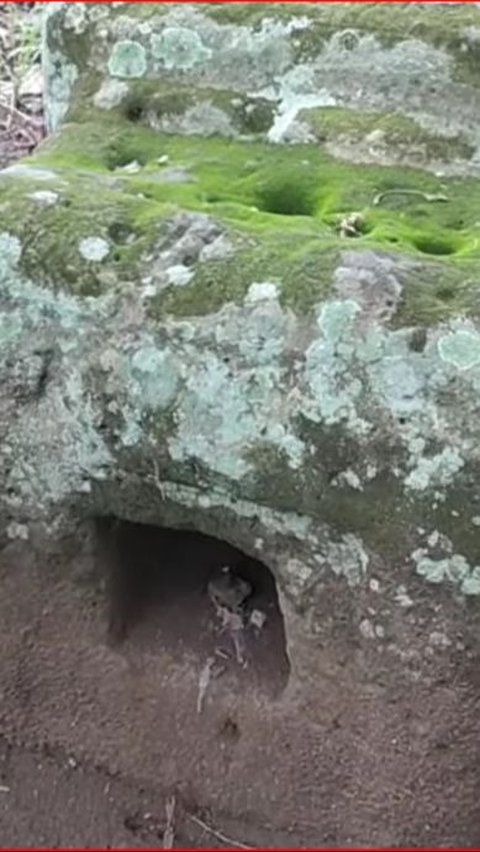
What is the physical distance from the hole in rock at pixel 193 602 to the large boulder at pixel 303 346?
13 centimetres

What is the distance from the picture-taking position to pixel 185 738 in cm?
220

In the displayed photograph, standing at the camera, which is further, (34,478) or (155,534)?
(155,534)

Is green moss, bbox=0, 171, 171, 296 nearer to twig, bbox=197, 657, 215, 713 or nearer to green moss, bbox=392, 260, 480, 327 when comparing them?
green moss, bbox=392, 260, 480, 327

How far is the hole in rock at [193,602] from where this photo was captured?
7.22 ft

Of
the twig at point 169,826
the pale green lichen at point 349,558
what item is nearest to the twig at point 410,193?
the pale green lichen at point 349,558

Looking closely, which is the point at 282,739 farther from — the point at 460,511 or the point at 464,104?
the point at 464,104

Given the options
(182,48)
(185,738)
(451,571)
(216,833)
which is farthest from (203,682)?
(182,48)

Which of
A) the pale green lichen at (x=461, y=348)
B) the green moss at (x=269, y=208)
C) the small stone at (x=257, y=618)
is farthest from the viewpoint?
the small stone at (x=257, y=618)

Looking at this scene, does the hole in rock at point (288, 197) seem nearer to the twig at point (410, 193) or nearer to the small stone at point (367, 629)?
the twig at point (410, 193)

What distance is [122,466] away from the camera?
202 cm

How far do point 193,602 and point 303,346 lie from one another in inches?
21.9

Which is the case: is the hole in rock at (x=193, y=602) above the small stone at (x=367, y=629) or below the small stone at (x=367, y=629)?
below

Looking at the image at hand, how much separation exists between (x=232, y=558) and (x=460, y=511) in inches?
22.0

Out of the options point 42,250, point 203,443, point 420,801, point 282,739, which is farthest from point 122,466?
point 420,801
